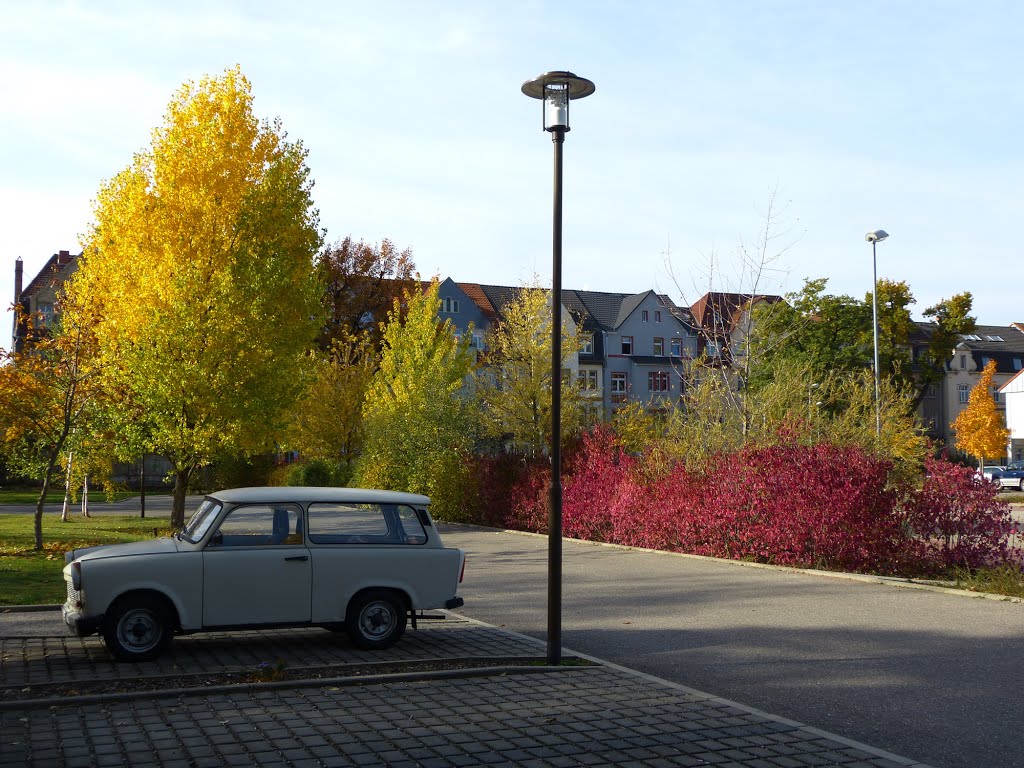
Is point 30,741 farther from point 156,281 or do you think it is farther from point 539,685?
point 156,281

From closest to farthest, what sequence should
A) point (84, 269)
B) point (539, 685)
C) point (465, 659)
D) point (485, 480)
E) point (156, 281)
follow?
point (539, 685) → point (465, 659) → point (156, 281) → point (84, 269) → point (485, 480)

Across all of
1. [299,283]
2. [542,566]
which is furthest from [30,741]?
[299,283]

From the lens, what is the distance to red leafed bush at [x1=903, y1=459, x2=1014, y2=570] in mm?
14430

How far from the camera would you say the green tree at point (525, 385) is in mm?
34469

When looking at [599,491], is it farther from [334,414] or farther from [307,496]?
[334,414]

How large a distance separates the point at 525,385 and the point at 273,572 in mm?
25989

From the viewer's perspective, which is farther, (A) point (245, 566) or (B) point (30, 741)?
(A) point (245, 566)

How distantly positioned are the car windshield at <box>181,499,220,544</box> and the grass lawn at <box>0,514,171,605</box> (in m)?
3.71

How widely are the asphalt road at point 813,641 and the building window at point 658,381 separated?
5668cm

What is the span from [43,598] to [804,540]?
434 inches

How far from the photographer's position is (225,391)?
22.4 meters

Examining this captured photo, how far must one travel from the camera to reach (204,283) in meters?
22.8

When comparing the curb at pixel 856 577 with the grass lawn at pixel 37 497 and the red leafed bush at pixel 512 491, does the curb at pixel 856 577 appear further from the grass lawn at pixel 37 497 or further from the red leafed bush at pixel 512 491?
the grass lawn at pixel 37 497

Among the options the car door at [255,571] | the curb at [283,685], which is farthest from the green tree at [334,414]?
the curb at [283,685]
